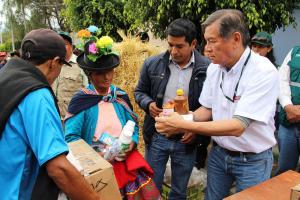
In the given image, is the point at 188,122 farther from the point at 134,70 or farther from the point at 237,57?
the point at 134,70

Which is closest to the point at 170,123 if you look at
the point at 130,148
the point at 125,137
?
the point at 125,137

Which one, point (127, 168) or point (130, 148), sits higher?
point (130, 148)

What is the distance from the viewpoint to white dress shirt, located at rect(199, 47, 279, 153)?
6.63ft

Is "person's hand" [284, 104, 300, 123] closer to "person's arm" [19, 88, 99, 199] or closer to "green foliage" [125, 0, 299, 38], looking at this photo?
"green foliage" [125, 0, 299, 38]

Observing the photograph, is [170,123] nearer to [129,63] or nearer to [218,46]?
[218,46]

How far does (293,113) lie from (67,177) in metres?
2.41

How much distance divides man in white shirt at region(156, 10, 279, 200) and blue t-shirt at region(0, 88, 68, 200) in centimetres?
85

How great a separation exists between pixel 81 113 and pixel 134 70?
10.1ft

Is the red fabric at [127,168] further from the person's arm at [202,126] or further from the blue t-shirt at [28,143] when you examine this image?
the blue t-shirt at [28,143]

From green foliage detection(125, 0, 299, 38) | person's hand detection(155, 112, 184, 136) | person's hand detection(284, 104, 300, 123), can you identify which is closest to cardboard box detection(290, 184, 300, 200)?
person's hand detection(155, 112, 184, 136)

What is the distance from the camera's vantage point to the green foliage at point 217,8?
199 inches

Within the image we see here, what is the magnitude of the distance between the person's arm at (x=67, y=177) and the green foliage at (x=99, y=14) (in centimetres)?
862

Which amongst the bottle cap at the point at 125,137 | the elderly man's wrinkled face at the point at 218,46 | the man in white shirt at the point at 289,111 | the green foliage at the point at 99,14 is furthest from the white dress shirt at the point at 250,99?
the green foliage at the point at 99,14

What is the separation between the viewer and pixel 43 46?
1716mm
